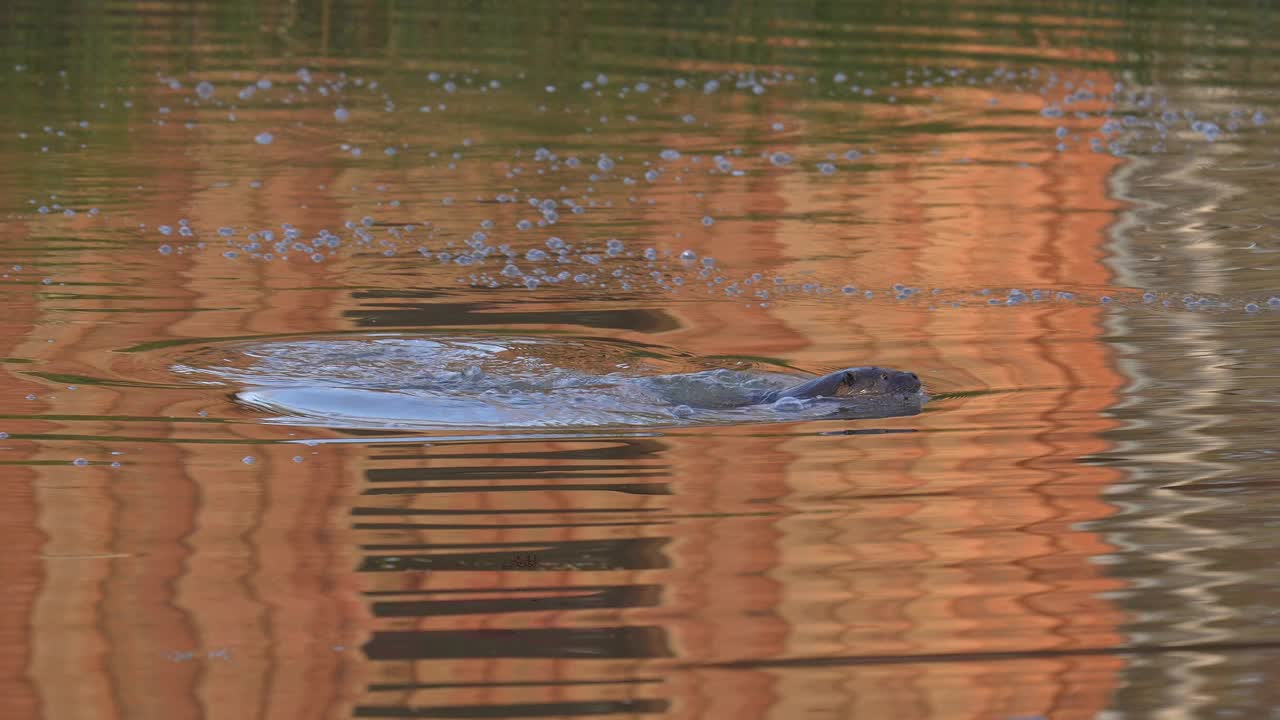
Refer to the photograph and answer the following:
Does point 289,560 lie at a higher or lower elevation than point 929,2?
lower

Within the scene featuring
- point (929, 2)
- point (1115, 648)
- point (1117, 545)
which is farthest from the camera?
point (929, 2)

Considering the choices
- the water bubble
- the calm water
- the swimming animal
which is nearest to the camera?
the calm water

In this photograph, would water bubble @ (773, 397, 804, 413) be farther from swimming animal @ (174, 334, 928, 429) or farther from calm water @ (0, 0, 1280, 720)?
calm water @ (0, 0, 1280, 720)

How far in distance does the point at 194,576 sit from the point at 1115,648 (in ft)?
8.65

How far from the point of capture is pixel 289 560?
233 inches

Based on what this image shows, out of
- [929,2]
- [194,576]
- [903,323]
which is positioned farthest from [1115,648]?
[929,2]

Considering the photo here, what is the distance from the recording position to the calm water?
5.09 m

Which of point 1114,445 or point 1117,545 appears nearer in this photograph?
point 1117,545

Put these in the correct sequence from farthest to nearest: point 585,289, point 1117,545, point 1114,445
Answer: point 585,289 < point 1114,445 < point 1117,545

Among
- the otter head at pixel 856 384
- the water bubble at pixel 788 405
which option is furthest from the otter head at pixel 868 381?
the water bubble at pixel 788 405

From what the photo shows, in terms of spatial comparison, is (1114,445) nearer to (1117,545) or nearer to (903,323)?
(1117,545)

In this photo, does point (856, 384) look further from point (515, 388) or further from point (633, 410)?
point (515, 388)

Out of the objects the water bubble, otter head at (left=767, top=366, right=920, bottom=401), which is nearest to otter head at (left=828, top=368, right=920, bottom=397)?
otter head at (left=767, top=366, right=920, bottom=401)

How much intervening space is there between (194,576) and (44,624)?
1.83 ft
